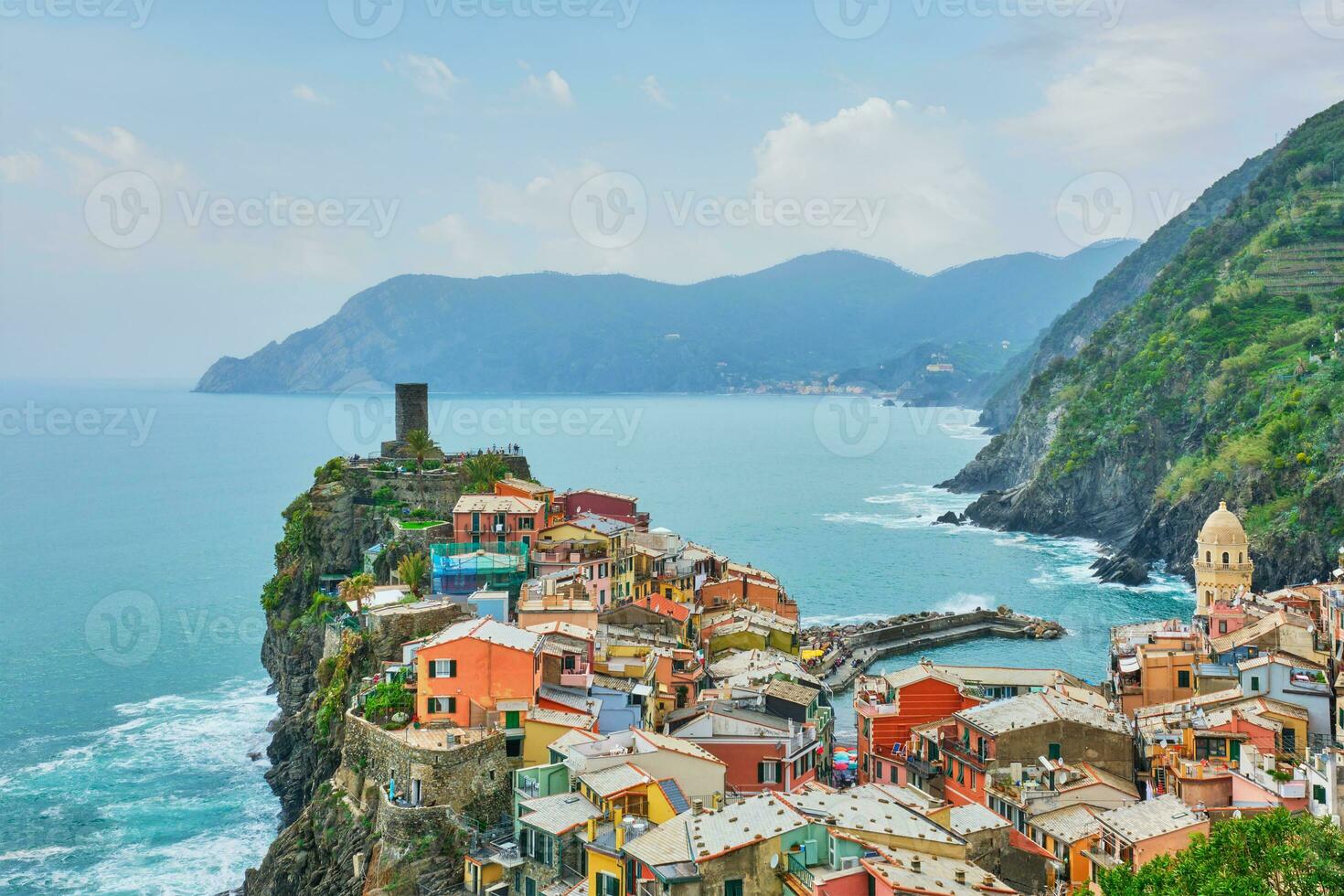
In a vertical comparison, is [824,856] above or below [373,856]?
above

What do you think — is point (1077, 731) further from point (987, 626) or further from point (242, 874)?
point (987, 626)

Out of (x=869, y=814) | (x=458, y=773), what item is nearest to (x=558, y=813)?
(x=458, y=773)

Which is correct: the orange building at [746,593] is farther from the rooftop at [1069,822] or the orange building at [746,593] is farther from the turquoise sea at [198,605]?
the rooftop at [1069,822]

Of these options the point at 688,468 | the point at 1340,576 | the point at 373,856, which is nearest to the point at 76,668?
the point at 373,856

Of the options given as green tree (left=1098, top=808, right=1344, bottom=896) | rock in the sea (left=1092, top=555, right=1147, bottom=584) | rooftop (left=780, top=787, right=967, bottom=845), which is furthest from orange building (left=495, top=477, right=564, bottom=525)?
rock in the sea (left=1092, top=555, right=1147, bottom=584)

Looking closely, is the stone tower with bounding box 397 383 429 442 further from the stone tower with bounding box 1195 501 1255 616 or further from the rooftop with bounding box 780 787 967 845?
the rooftop with bounding box 780 787 967 845

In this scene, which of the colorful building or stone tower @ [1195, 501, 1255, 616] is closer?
the colorful building
